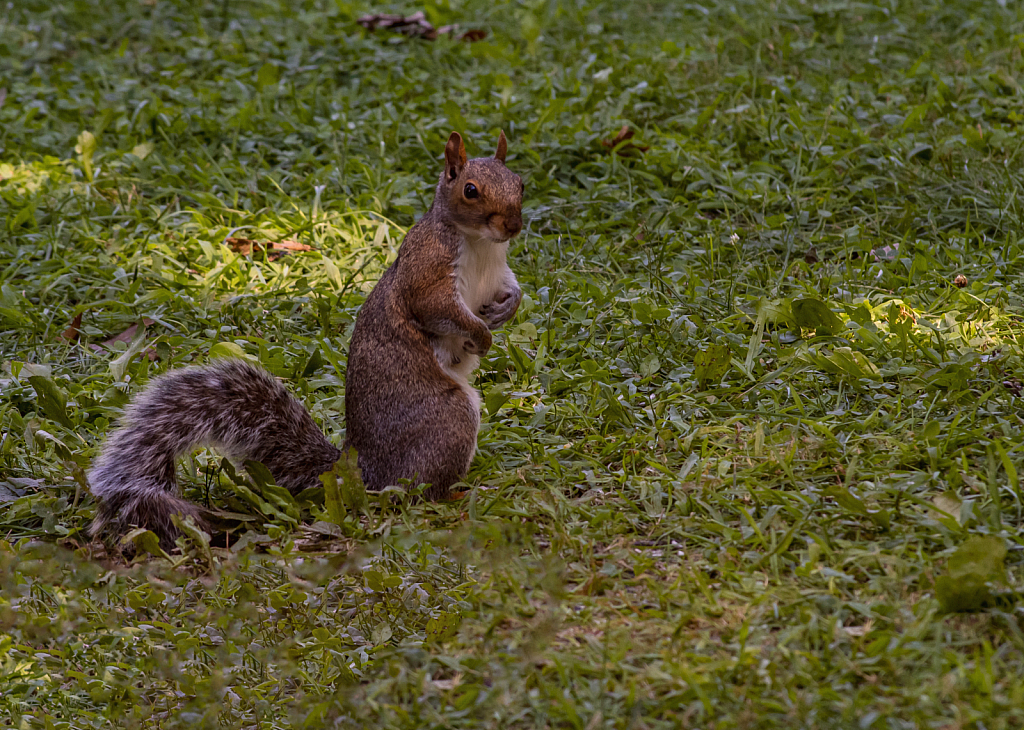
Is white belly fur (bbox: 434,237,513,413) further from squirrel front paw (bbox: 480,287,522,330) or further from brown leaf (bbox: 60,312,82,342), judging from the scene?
brown leaf (bbox: 60,312,82,342)

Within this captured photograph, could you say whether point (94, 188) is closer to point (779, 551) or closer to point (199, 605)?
point (199, 605)

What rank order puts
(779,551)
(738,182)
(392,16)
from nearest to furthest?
(779,551), (738,182), (392,16)

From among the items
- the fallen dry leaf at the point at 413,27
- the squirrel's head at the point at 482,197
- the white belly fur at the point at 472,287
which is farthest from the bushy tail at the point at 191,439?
the fallen dry leaf at the point at 413,27

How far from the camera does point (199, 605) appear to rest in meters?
2.63

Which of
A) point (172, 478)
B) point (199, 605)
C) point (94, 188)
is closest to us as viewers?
point (199, 605)

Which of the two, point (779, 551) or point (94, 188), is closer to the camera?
point (779, 551)

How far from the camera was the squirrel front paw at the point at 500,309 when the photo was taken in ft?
10.4

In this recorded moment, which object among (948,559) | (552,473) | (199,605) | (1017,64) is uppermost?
(1017,64)

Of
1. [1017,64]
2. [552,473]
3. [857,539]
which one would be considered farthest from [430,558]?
[1017,64]

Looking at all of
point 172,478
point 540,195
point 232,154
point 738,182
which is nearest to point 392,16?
point 232,154

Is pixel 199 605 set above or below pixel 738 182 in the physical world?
below

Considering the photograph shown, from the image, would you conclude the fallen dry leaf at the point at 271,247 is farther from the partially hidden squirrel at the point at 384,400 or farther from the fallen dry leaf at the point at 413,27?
the fallen dry leaf at the point at 413,27

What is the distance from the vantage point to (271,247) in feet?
14.4

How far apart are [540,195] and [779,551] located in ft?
8.45
